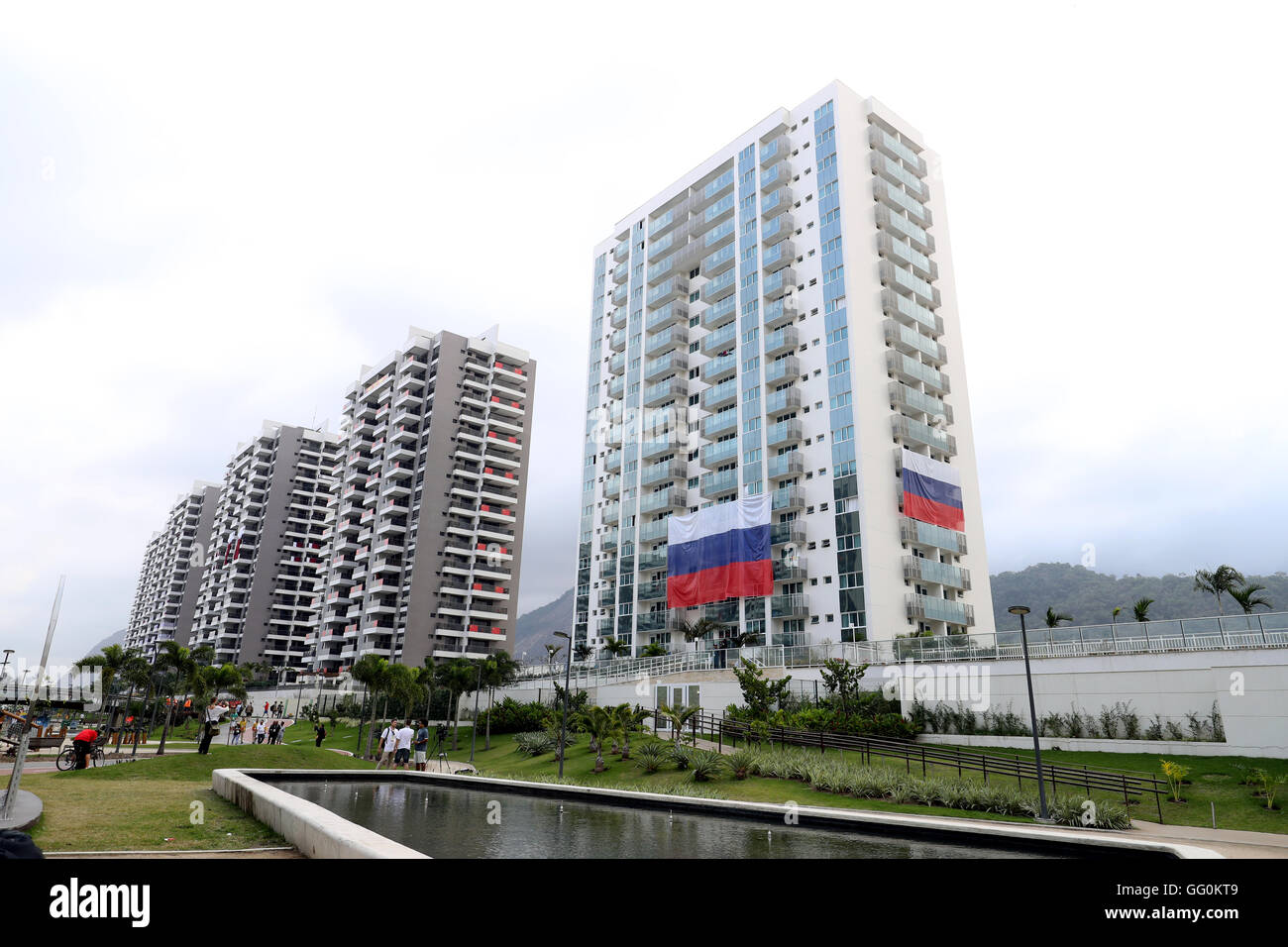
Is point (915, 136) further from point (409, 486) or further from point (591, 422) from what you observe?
point (409, 486)

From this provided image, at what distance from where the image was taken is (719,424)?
7175 centimetres

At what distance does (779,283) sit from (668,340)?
1335 cm

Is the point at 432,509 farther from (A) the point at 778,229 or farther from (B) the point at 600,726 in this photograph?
(B) the point at 600,726

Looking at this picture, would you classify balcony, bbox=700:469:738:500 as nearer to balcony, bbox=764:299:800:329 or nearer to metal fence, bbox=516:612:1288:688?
balcony, bbox=764:299:800:329

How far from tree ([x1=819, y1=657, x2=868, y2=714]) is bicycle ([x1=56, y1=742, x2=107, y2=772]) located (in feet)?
96.5

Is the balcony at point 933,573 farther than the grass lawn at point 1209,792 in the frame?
Yes

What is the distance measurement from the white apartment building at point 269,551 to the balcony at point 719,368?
71187 millimetres

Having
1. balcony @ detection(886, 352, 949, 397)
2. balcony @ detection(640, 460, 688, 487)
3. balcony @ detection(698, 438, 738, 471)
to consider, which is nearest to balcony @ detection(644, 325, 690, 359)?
balcony @ detection(640, 460, 688, 487)

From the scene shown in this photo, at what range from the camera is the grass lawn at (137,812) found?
36.4ft

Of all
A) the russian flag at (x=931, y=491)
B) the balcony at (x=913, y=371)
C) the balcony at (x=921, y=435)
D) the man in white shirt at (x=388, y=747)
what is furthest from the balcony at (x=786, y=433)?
the man in white shirt at (x=388, y=747)

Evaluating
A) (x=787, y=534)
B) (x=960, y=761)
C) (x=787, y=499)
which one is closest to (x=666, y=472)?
(x=787, y=499)

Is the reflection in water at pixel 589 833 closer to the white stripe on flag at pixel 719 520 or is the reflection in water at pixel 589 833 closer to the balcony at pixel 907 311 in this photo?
the white stripe on flag at pixel 719 520
